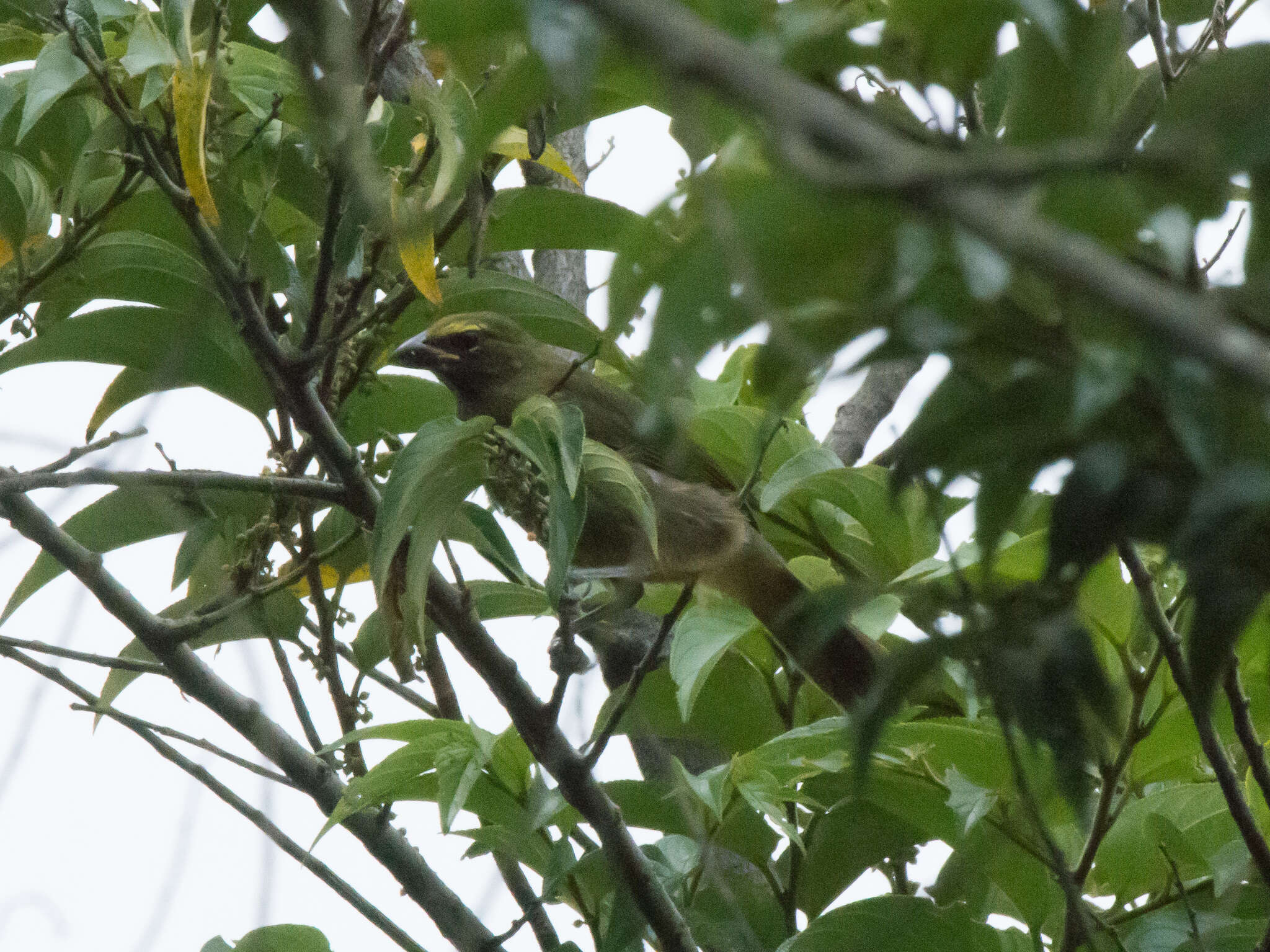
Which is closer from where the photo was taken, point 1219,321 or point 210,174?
point 1219,321

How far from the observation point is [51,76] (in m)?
1.96

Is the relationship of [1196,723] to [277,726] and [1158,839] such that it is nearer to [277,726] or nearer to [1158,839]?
[1158,839]

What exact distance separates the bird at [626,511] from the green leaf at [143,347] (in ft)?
1.31

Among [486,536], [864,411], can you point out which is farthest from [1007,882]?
[864,411]

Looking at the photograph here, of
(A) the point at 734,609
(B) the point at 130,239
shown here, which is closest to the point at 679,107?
(A) the point at 734,609

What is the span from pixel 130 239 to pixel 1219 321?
2.09m

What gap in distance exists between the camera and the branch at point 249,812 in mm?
2162

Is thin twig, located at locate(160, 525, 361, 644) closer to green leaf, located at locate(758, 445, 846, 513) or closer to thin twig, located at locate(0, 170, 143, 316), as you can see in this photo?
thin twig, located at locate(0, 170, 143, 316)

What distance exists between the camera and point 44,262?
2355 millimetres

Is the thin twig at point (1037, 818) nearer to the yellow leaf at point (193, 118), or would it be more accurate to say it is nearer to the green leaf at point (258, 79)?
the yellow leaf at point (193, 118)

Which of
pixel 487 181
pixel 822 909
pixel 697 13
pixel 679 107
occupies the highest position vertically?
pixel 487 181

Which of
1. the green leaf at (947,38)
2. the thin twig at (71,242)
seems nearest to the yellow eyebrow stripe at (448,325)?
the thin twig at (71,242)

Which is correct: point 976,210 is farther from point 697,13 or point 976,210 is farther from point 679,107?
point 697,13

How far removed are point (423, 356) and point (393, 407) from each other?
1.16 m
